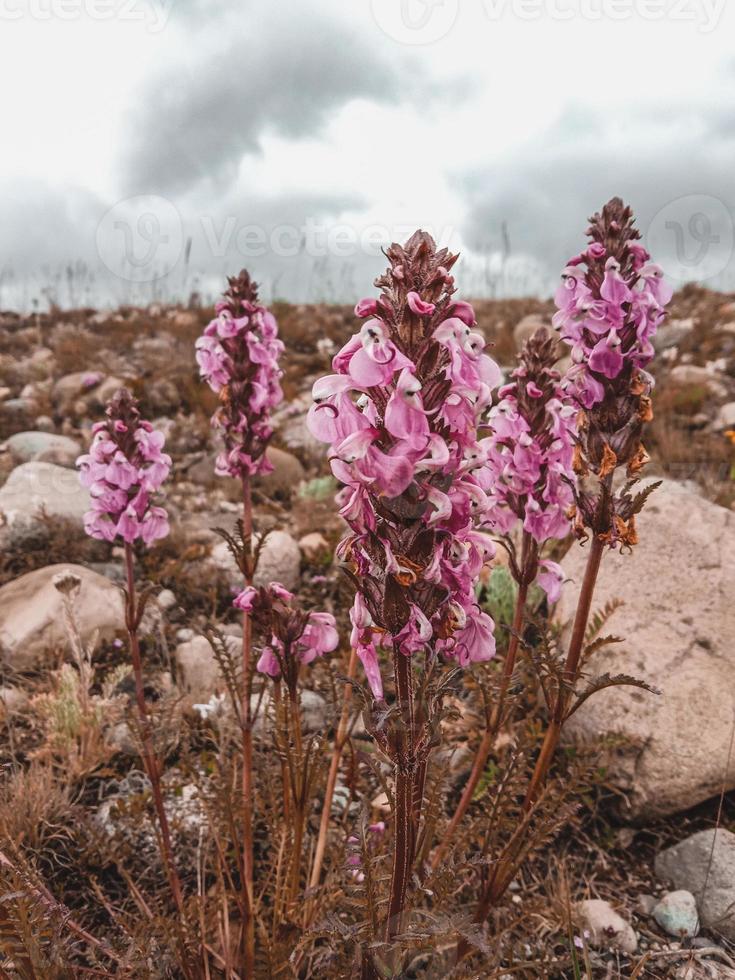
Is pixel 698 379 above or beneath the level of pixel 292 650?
above

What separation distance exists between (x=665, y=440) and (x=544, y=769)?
6638 mm

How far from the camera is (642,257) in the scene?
219 cm

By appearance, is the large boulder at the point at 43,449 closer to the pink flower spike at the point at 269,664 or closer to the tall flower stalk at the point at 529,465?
the pink flower spike at the point at 269,664

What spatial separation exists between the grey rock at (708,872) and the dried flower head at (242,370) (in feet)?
8.05

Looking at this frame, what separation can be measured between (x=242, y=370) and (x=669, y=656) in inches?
98.8

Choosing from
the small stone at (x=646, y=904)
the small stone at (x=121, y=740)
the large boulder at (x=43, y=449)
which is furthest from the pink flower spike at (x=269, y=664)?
the large boulder at (x=43, y=449)

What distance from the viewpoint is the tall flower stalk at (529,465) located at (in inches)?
83.0

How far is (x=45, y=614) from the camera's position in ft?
13.4

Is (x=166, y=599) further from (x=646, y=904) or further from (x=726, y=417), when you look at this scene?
(x=726, y=417)

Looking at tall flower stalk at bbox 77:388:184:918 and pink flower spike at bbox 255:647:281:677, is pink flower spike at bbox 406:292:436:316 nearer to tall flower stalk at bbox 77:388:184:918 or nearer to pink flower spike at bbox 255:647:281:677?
pink flower spike at bbox 255:647:281:677

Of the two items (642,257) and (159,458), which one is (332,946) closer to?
(159,458)

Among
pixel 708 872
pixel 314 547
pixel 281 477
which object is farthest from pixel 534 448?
pixel 281 477

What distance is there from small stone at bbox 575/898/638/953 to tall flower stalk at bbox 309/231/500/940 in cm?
157

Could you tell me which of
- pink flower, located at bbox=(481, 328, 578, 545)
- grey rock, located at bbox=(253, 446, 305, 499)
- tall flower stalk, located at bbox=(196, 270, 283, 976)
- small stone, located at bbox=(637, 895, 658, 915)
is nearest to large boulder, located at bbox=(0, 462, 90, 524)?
grey rock, located at bbox=(253, 446, 305, 499)
